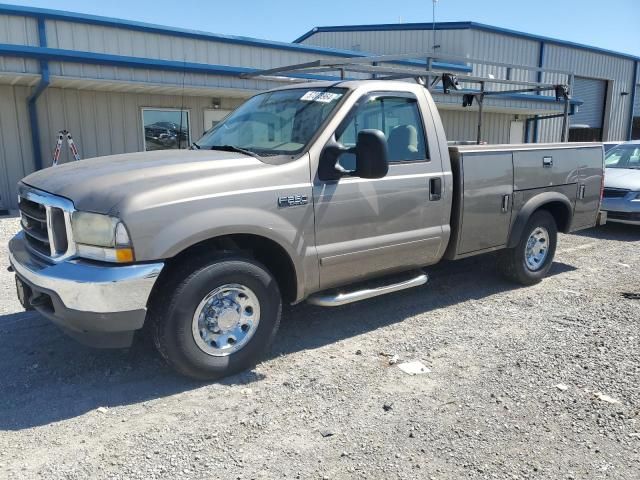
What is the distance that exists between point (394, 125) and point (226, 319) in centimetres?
218

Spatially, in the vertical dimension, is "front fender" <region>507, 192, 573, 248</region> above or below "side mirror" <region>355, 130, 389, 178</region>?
Result: below

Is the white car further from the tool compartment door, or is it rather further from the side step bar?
the side step bar

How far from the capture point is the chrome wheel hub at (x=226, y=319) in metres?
3.53

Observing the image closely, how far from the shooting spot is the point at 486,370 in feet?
12.6

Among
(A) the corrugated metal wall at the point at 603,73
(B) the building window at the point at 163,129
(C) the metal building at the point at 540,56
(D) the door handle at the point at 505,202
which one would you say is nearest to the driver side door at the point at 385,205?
(D) the door handle at the point at 505,202

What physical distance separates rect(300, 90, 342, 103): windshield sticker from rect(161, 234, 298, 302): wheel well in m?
1.30

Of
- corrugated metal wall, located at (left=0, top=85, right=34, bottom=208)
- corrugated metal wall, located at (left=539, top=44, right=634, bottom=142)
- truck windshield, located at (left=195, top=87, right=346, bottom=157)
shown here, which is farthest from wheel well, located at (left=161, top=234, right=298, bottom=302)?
corrugated metal wall, located at (left=539, top=44, right=634, bottom=142)

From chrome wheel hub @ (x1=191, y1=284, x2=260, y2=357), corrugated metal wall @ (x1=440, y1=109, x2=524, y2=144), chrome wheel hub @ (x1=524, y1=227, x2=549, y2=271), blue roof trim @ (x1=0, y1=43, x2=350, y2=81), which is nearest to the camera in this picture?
chrome wheel hub @ (x1=191, y1=284, x2=260, y2=357)

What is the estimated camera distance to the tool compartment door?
194 inches

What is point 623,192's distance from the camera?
29.8ft

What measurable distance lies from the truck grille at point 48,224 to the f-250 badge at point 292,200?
1325 mm

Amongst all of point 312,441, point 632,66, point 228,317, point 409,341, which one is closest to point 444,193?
point 409,341

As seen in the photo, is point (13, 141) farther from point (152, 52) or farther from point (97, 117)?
point (152, 52)

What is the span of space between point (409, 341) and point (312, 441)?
1626 millimetres
